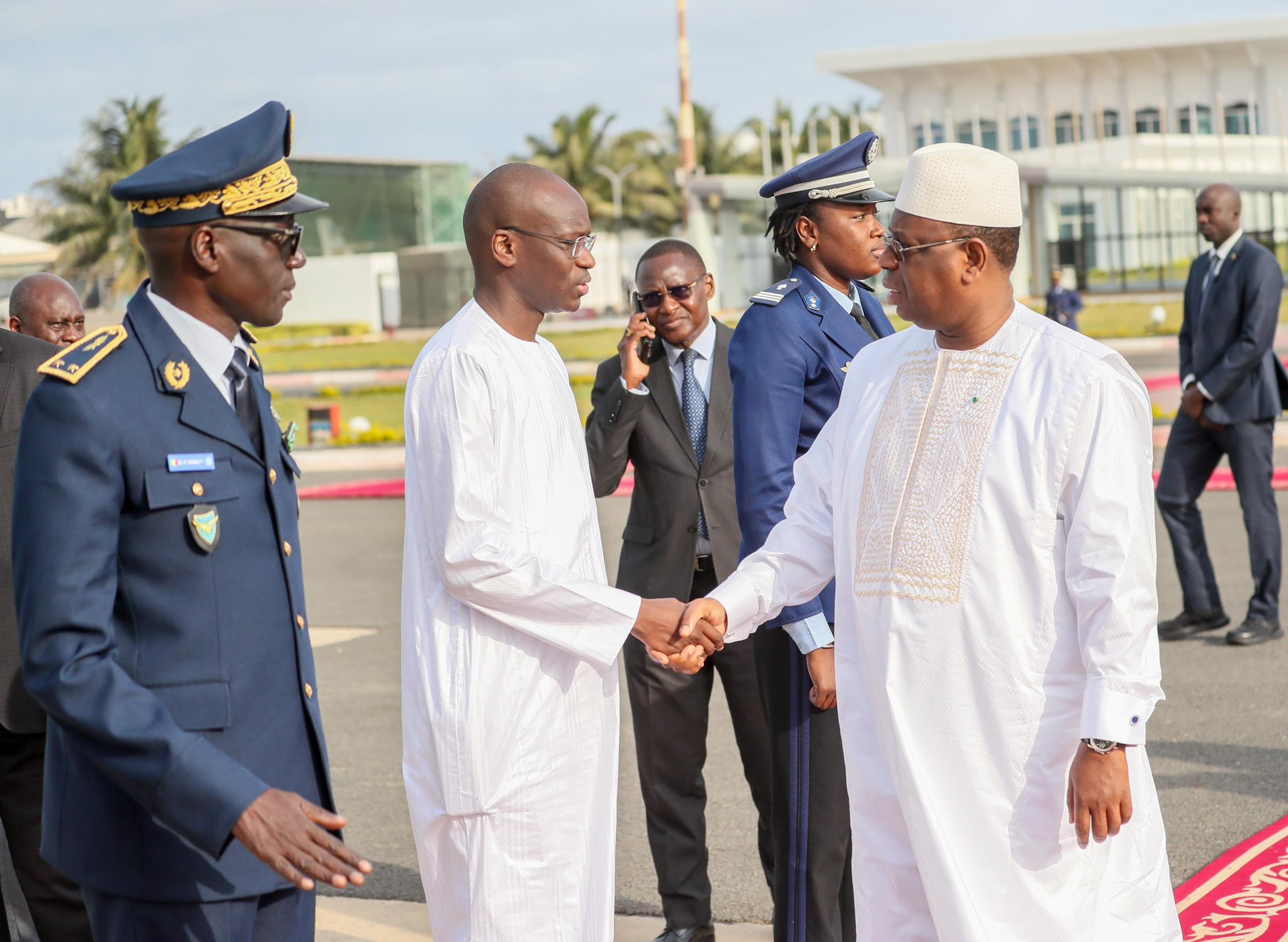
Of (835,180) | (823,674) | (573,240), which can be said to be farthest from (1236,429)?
(573,240)

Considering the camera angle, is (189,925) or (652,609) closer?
(189,925)

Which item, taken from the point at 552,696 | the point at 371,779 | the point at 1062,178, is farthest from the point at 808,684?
the point at 1062,178

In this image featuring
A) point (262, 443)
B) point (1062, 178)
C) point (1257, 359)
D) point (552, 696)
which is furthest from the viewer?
point (1062, 178)

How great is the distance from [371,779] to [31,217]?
79629 mm

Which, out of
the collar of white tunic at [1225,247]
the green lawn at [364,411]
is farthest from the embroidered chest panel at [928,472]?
the green lawn at [364,411]

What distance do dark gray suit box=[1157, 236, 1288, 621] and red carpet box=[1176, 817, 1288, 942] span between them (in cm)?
317

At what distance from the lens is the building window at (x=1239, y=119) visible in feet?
223

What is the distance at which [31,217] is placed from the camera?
257 feet

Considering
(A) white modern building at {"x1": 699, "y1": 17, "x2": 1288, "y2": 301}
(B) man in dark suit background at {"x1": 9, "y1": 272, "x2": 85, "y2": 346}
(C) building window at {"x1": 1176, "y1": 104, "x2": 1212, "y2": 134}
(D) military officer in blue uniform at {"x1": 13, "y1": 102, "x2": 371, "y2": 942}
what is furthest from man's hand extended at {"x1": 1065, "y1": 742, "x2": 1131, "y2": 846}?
(C) building window at {"x1": 1176, "y1": 104, "x2": 1212, "y2": 134}

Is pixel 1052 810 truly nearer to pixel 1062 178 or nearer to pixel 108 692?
pixel 108 692

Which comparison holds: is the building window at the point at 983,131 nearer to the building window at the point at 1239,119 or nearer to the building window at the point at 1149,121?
the building window at the point at 1149,121

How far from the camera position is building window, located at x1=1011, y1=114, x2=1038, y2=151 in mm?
70312

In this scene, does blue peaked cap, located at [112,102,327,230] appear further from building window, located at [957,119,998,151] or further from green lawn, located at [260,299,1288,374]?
building window, located at [957,119,998,151]

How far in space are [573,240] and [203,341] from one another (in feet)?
Answer: 3.54
